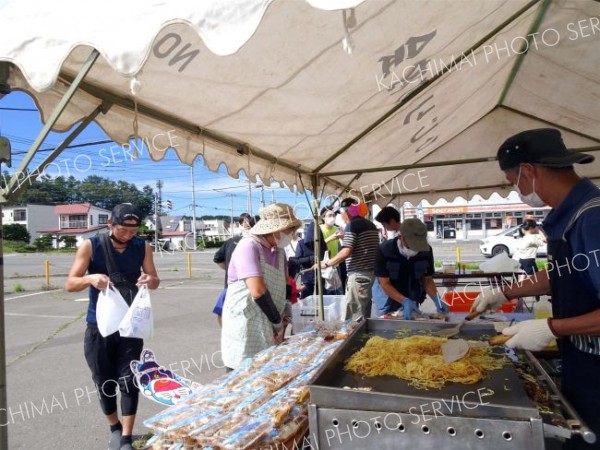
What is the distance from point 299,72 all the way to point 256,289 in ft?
4.47

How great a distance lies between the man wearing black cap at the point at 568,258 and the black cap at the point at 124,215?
2499mm

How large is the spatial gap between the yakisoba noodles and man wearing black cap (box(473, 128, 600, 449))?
0.70ft

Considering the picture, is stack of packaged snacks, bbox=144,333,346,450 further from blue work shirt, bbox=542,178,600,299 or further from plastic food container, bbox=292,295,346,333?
plastic food container, bbox=292,295,346,333

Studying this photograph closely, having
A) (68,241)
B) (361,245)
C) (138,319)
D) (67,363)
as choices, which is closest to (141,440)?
(138,319)

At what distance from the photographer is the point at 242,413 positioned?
A: 5.58 ft

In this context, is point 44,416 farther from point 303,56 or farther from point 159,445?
point 303,56

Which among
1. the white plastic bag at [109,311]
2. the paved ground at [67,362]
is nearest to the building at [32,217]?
the paved ground at [67,362]

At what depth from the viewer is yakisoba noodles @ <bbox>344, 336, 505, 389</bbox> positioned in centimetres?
174

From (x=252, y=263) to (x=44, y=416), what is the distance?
3176 millimetres

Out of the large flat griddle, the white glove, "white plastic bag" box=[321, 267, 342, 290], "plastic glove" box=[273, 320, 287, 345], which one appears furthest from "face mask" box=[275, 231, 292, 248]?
"white plastic bag" box=[321, 267, 342, 290]

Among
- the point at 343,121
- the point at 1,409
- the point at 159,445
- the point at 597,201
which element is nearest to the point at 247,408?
the point at 159,445

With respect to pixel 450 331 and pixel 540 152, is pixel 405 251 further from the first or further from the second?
pixel 540 152

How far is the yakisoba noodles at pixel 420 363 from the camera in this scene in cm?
174

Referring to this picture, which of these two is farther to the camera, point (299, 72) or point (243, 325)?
point (243, 325)
